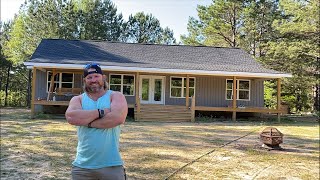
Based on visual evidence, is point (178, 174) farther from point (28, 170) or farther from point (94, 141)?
point (94, 141)

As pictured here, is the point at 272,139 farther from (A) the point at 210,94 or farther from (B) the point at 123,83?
(B) the point at 123,83

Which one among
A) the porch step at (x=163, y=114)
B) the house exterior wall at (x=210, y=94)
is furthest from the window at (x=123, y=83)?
the porch step at (x=163, y=114)

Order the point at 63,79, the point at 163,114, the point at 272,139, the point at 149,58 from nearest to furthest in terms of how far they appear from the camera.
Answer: the point at 272,139 → the point at 163,114 → the point at 63,79 → the point at 149,58

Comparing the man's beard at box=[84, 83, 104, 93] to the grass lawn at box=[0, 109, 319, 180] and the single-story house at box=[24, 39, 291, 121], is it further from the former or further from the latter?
the single-story house at box=[24, 39, 291, 121]

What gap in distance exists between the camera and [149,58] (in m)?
21.4

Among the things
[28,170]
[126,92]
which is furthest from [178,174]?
[126,92]

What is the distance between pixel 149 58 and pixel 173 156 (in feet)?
44.9

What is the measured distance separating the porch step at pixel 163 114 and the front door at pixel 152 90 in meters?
2.87

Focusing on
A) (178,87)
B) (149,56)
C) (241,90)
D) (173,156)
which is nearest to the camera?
(173,156)

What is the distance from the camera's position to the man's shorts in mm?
3070

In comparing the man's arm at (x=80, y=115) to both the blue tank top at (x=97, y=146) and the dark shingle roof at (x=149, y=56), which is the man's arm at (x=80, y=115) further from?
the dark shingle roof at (x=149, y=56)

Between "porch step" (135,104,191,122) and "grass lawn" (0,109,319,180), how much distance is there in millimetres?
5624

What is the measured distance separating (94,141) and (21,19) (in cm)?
3486

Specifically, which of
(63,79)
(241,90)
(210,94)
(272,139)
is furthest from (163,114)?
(272,139)
